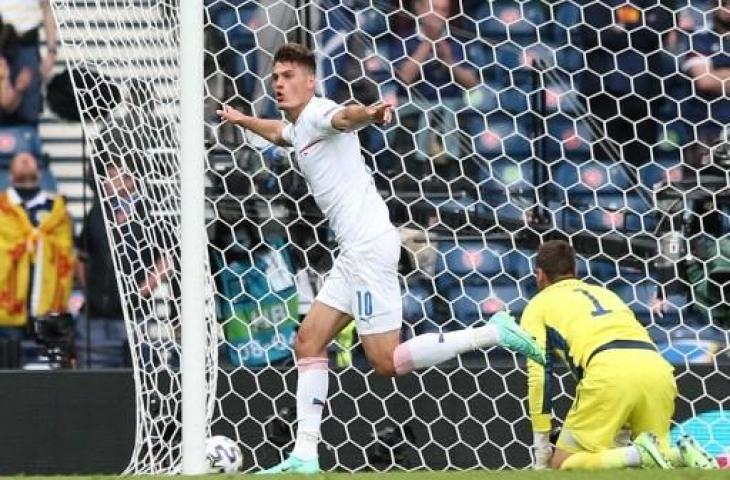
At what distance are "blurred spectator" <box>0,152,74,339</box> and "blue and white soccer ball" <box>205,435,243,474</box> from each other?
4.90 feet

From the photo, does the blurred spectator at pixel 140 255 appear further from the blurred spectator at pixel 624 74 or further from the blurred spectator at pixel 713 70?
the blurred spectator at pixel 713 70

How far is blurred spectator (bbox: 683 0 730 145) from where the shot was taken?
26.3 ft

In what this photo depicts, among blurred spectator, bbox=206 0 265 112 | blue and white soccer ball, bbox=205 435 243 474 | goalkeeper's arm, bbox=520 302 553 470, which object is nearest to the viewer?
goalkeeper's arm, bbox=520 302 553 470

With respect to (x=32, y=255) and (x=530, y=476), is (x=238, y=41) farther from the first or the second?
(x=530, y=476)

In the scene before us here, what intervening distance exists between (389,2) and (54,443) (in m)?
2.44

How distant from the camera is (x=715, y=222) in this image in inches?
310

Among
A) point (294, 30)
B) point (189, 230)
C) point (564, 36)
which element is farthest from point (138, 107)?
point (564, 36)

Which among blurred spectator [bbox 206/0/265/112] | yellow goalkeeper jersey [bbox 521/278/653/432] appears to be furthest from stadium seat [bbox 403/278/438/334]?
yellow goalkeeper jersey [bbox 521/278/653/432]

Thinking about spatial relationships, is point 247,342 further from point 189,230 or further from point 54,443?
point 189,230

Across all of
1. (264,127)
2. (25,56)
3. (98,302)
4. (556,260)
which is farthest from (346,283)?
(25,56)

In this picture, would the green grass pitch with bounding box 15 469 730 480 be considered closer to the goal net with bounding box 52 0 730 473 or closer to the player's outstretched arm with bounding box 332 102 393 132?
the player's outstretched arm with bounding box 332 102 393 132

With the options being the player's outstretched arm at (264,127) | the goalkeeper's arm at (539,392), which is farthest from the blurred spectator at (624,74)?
the player's outstretched arm at (264,127)

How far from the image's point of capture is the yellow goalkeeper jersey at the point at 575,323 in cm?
670

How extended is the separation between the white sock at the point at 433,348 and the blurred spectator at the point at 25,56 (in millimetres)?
2987
